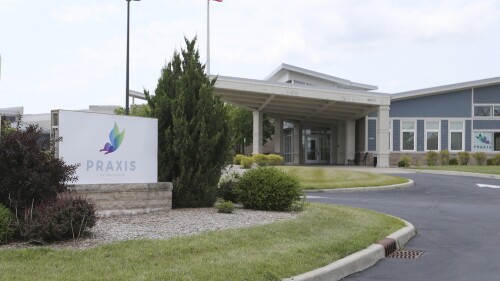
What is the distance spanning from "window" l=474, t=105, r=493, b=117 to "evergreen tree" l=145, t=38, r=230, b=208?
121ft

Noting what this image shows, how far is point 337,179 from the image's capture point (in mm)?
25156

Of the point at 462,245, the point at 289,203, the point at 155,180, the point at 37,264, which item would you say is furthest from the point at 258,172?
the point at 37,264

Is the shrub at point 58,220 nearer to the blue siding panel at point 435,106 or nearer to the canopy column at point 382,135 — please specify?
the canopy column at point 382,135

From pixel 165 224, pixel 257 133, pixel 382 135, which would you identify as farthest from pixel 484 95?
pixel 165 224

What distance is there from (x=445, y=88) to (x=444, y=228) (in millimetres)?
34353

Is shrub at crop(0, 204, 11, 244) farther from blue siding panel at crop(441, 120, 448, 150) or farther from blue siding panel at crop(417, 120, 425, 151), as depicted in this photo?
blue siding panel at crop(441, 120, 448, 150)

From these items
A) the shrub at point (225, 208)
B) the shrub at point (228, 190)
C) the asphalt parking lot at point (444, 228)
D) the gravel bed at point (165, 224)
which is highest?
the shrub at point (228, 190)

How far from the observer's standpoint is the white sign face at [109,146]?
10172mm

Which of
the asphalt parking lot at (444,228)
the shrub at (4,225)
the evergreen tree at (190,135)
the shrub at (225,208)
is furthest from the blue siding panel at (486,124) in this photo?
the shrub at (4,225)

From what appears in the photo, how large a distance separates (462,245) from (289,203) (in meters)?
3.97

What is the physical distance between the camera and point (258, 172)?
12.7m

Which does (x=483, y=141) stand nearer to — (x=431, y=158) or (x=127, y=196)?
(x=431, y=158)

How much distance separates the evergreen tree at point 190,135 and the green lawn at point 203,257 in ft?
10.2

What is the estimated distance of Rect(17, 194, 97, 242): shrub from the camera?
7.58 meters
